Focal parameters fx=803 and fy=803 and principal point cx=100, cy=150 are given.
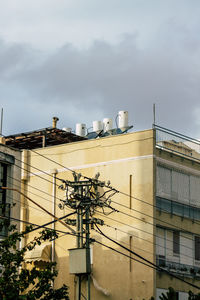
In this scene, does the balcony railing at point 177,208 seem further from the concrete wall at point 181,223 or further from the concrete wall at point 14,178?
the concrete wall at point 14,178

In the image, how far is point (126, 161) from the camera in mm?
44094

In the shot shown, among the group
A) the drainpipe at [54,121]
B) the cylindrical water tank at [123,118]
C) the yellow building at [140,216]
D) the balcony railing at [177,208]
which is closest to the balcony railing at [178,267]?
the yellow building at [140,216]

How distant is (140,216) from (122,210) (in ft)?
4.16

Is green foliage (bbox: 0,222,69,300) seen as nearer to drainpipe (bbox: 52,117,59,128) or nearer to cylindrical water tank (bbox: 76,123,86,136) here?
cylindrical water tank (bbox: 76,123,86,136)

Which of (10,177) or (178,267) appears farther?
(10,177)

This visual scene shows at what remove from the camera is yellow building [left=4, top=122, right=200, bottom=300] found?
1668 inches

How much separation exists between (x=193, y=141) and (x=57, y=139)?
8.98m

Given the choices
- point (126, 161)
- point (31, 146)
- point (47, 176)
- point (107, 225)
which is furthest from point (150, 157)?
point (31, 146)

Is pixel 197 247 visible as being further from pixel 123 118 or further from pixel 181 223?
pixel 123 118

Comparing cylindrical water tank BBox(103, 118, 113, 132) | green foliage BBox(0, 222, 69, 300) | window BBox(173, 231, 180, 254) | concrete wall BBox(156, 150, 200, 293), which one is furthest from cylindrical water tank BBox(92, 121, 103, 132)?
green foliage BBox(0, 222, 69, 300)

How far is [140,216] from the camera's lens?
1686 inches

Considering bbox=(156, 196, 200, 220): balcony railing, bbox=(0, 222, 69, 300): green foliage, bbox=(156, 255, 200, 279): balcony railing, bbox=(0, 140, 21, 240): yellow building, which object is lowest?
bbox=(0, 222, 69, 300): green foliage

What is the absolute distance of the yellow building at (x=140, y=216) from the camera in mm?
42375

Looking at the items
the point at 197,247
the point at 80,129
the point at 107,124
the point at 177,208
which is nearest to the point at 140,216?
the point at 177,208
